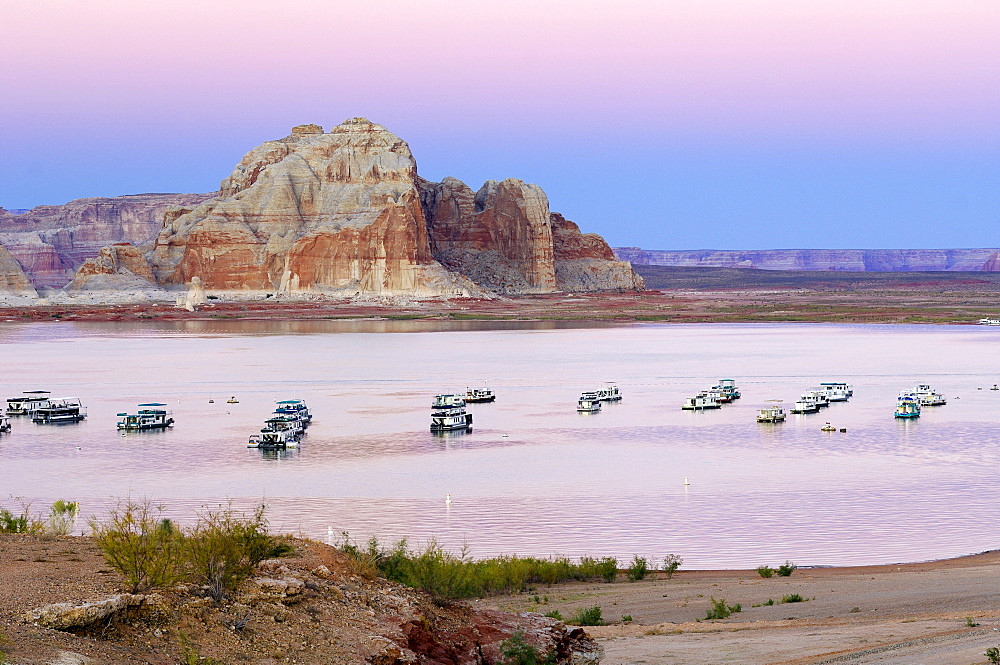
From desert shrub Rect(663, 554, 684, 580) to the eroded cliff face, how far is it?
146047 mm

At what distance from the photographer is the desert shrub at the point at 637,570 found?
21.4 metres

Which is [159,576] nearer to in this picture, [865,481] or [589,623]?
[589,623]

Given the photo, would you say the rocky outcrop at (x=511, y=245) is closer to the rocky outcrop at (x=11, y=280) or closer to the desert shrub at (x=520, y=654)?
the rocky outcrop at (x=11, y=280)

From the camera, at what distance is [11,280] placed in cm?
17050

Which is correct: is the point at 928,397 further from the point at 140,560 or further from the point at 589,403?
the point at 140,560

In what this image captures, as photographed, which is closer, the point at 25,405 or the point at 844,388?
the point at 25,405

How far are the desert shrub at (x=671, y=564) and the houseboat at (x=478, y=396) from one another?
32254 millimetres

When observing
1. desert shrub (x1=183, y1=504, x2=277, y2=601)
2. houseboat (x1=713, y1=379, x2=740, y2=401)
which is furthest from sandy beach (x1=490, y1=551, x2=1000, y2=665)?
houseboat (x1=713, y1=379, x2=740, y2=401)

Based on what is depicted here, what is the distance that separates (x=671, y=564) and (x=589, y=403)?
103ft

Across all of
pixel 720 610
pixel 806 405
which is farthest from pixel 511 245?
pixel 720 610

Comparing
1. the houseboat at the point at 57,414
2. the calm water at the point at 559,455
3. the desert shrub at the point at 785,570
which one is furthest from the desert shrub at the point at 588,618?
the houseboat at the point at 57,414

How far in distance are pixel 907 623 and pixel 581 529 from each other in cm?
1145

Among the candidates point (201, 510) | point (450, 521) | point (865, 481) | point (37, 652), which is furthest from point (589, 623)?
point (865, 481)

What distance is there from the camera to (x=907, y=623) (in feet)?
54.4
